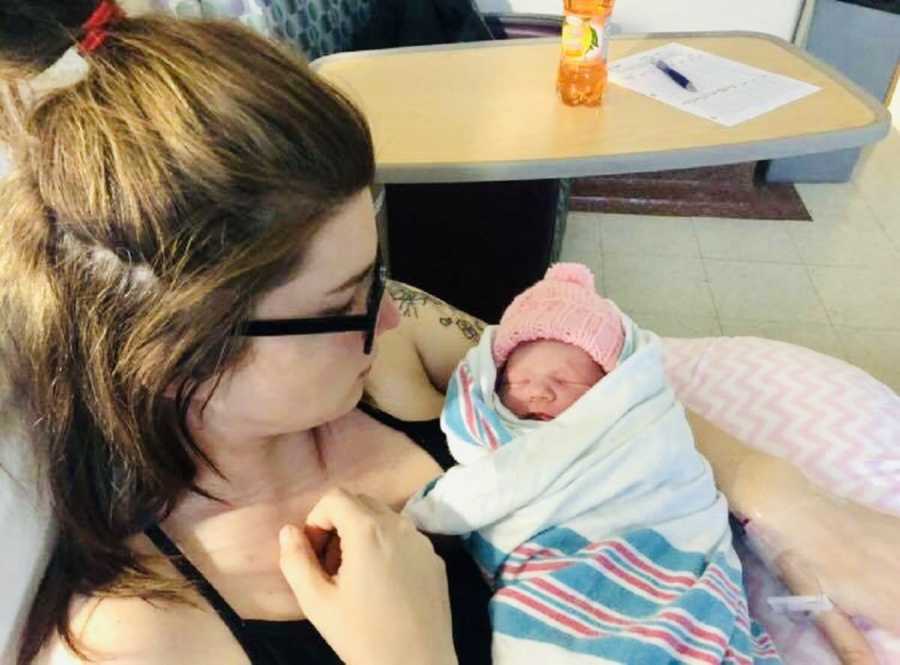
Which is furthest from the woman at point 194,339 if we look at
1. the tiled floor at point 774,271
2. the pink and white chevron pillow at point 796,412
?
the tiled floor at point 774,271

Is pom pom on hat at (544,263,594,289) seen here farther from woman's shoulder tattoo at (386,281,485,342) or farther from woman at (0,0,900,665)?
woman at (0,0,900,665)

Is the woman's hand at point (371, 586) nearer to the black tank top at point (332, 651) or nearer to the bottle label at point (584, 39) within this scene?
the black tank top at point (332, 651)

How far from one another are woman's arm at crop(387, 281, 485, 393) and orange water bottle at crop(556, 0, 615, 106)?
57 cm

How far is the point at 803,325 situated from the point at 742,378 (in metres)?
1.31

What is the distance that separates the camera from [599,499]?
101 centimetres

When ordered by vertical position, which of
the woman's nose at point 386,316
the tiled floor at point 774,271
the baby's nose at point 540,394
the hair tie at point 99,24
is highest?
the hair tie at point 99,24

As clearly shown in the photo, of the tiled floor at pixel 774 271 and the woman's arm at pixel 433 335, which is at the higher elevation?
the woman's arm at pixel 433 335

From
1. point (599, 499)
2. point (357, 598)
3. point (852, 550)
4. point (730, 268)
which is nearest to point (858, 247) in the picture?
point (730, 268)

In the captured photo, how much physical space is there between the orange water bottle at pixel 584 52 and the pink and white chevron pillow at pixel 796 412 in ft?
1.76

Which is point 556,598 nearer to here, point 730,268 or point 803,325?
point 803,325

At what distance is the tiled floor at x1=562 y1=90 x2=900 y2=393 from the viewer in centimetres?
255

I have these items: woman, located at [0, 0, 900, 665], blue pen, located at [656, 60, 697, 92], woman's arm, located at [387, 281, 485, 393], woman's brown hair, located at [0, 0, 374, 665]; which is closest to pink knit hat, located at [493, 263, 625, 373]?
woman's arm, located at [387, 281, 485, 393]

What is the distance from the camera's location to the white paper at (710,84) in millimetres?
1565

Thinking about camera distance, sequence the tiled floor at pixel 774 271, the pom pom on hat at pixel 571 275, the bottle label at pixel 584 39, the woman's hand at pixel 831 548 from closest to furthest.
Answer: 1. the woman's hand at pixel 831 548
2. the pom pom on hat at pixel 571 275
3. the bottle label at pixel 584 39
4. the tiled floor at pixel 774 271
